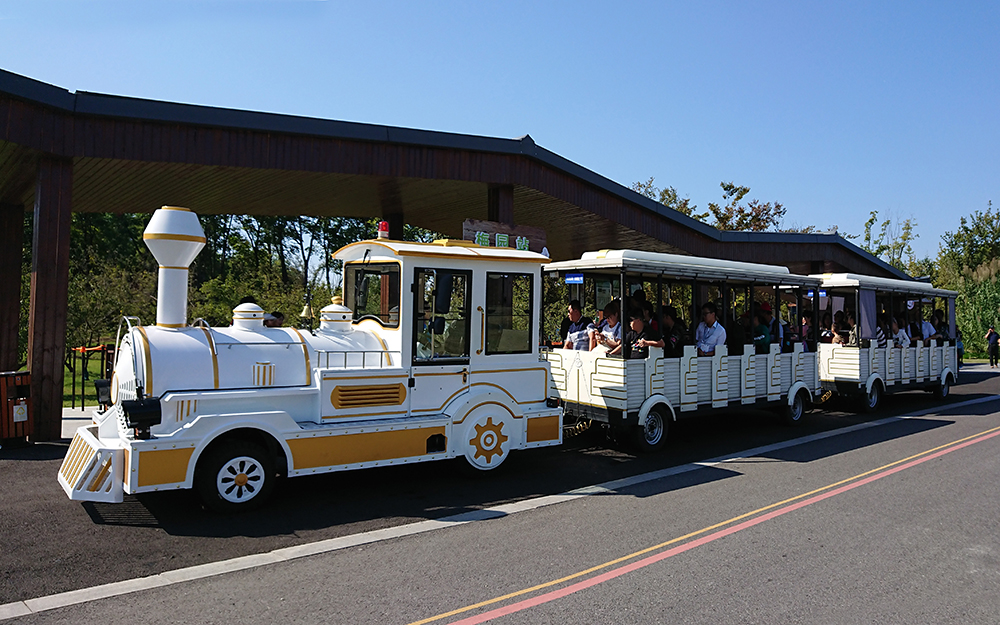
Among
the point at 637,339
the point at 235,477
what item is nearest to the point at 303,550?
the point at 235,477

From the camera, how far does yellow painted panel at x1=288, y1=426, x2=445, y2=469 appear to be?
673cm

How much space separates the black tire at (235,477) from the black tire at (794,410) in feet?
30.3

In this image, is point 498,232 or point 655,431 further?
point 498,232

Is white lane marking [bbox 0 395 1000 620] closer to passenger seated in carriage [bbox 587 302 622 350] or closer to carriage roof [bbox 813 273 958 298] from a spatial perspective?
passenger seated in carriage [bbox 587 302 622 350]

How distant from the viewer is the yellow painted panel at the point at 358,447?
6733mm

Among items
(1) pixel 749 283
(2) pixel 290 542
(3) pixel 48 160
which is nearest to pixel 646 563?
(2) pixel 290 542

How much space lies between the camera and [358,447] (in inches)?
277

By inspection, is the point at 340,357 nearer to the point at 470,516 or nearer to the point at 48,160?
the point at 470,516

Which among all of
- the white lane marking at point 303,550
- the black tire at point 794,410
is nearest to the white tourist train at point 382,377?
the white lane marking at point 303,550

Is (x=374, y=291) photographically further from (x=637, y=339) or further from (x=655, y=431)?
(x=655, y=431)

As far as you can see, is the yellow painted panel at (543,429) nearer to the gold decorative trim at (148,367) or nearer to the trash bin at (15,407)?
the gold decorative trim at (148,367)

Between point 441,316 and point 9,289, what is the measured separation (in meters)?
9.92

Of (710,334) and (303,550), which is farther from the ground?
(710,334)

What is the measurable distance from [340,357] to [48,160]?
5.78 metres
